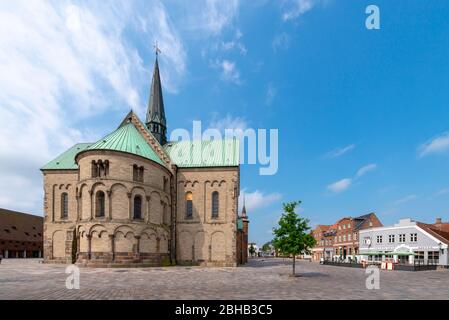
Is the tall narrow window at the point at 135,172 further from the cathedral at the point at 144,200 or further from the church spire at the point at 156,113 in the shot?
the church spire at the point at 156,113

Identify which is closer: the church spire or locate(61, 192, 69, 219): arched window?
locate(61, 192, 69, 219): arched window

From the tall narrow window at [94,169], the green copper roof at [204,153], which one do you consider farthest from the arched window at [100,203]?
the green copper roof at [204,153]

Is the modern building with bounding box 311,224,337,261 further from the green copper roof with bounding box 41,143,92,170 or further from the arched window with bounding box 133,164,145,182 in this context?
the green copper roof with bounding box 41,143,92,170

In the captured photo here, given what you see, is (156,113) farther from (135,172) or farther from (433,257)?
(433,257)

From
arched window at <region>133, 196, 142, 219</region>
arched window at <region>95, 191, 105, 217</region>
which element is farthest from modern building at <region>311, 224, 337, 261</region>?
arched window at <region>95, 191, 105, 217</region>

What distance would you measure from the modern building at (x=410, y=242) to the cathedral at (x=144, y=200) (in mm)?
25747

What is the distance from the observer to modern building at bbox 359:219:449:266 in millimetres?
A: 42625

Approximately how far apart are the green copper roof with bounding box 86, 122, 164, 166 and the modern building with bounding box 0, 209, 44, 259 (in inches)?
1815

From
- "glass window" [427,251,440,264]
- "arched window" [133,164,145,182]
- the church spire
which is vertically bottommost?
"glass window" [427,251,440,264]

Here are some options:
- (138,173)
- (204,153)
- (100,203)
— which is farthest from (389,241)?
(100,203)

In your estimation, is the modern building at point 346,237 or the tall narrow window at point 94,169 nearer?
the tall narrow window at point 94,169

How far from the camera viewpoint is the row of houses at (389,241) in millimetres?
43438

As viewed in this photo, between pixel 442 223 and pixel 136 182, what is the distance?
200 feet

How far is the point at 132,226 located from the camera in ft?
102
